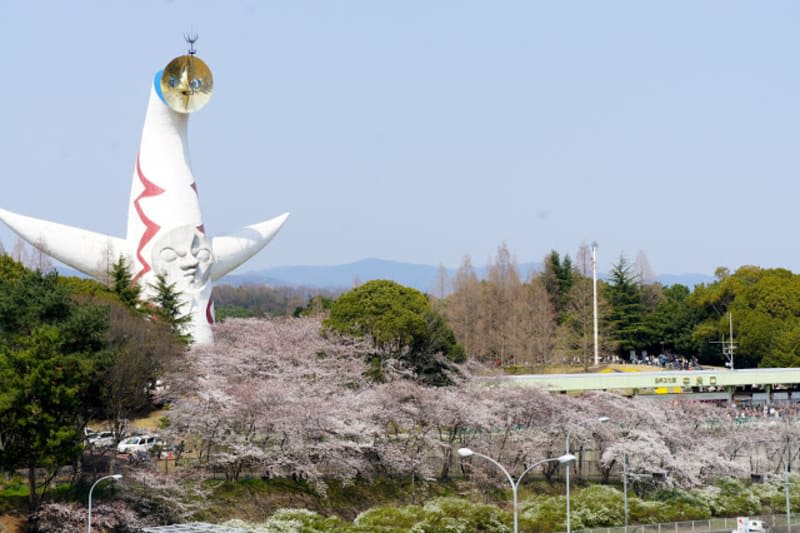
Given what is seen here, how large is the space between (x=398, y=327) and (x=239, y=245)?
7680 millimetres

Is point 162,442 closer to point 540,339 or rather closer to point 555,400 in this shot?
point 555,400

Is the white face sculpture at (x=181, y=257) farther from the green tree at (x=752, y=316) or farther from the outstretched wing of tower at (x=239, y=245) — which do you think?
the green tree at (x=752, y=316)

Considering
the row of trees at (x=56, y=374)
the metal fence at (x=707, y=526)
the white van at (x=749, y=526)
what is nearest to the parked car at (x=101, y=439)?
the row of trees at (x=56, y=374)

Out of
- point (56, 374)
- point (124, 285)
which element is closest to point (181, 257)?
point (124, 285)

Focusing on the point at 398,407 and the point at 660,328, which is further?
the point at 660,328

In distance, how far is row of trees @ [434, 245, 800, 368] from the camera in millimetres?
62825

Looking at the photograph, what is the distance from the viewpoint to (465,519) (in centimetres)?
3098

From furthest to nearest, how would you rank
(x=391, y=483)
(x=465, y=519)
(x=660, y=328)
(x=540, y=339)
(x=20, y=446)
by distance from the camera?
(x=660, y=328) → (x=540, y=339) → (x=391, y=483) → (x=465, y=519) → (x=20, y=446)

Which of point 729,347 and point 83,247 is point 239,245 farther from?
A: point 729,347

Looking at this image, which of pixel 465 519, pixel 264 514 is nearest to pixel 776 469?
pixel 465 519

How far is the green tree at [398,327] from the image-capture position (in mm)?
42875

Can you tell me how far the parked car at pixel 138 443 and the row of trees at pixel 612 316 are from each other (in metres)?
30.9

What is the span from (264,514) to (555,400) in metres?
12.2

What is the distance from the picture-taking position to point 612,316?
227ft
